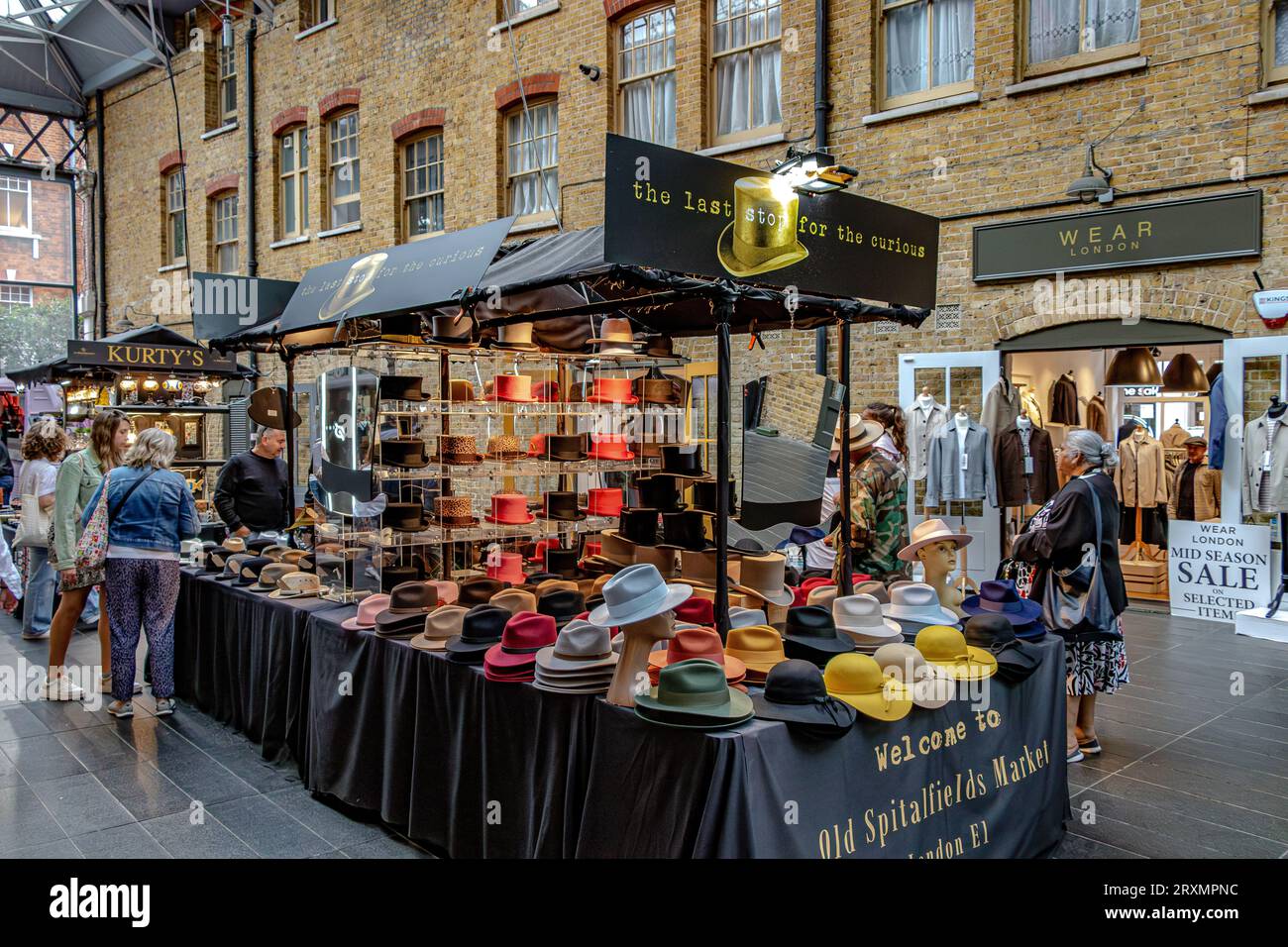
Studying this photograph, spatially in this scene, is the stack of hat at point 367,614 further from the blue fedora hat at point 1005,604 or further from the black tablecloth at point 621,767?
the blue fedora hat at point 1005,604

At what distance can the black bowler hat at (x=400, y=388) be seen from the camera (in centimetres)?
526

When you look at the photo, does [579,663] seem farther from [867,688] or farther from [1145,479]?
[1145,479]

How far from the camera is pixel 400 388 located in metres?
5.36

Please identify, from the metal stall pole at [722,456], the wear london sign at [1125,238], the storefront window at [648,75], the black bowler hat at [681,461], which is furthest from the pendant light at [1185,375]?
the metal stall pole at [722,456]

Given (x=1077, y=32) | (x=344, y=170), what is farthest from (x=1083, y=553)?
(x=344, y=170)

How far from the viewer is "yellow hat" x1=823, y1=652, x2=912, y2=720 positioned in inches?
124

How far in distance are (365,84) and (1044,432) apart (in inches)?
463

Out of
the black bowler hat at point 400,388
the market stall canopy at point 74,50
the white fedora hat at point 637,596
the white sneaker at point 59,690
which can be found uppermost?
the market stall canopy at point 74,50

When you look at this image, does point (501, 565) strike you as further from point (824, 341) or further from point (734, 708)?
point (824, 341)

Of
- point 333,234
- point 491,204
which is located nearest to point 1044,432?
point 491,204

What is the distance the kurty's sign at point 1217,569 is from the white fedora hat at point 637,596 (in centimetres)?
723

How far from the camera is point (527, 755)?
3506mm

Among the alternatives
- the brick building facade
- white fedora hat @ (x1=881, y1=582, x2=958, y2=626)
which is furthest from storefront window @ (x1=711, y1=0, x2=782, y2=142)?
white fedora hat @ (x1=881, y1=582, x2=958, y2=626)

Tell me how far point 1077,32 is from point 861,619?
24.9 ft
